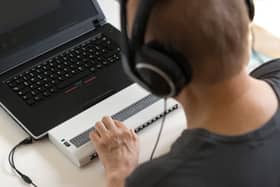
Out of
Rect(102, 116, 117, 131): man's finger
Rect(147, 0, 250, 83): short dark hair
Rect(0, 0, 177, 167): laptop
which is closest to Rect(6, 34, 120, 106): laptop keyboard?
Rect(0, 0, 177, 167): laptop

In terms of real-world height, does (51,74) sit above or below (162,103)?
above

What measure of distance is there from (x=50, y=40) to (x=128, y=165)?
1.38ft

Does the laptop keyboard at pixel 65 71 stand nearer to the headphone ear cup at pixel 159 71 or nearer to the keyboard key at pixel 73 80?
the keyboard key at pixel 73 80

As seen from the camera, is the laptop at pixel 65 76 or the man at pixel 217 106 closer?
the man at pixel 217 106

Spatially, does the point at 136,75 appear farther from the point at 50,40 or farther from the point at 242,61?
the point at 50,40

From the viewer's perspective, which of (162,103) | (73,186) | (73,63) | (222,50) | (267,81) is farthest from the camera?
(73,63)

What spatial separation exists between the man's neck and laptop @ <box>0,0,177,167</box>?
0.30 metres

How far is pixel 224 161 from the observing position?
0.80 meters

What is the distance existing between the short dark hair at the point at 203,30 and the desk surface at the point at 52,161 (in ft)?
1.18

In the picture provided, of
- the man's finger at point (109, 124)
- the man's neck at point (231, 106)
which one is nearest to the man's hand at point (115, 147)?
the man's finger at point (109, 124)

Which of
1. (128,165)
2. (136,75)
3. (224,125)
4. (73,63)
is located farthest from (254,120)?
(73,63)

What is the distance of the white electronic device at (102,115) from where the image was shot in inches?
42.0

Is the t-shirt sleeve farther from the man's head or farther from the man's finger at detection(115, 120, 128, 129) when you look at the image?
the man's finger at detection(115, 120, 128, 129)

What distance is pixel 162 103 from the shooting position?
1.14 m
